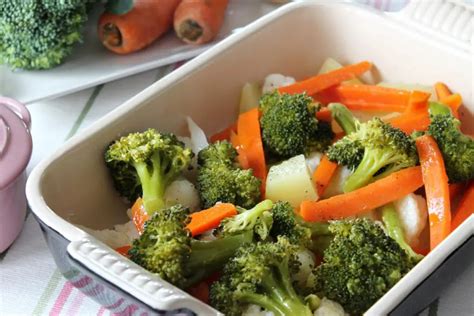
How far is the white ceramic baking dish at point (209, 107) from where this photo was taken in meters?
1.13

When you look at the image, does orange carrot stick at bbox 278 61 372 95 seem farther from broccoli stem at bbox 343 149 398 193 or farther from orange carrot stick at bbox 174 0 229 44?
orange carrot stick at bbox 174 0 229 44

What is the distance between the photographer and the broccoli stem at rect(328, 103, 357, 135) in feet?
5.13

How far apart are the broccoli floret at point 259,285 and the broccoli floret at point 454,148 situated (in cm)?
39

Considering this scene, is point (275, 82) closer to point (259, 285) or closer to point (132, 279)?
point (259, 285)

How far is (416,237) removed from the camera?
1.39 meters

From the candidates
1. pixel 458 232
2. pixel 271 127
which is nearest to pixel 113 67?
pixel 271 127

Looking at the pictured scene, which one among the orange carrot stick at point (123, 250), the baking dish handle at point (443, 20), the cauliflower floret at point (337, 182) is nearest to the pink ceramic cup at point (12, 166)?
the orange carrot stick at point (123, 250)

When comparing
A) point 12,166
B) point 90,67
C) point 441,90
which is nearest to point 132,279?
point 12,166

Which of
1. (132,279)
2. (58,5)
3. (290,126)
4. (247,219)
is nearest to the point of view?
(132,279)

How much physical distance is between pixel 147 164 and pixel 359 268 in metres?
→ 0.43

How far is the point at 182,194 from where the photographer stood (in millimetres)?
1451

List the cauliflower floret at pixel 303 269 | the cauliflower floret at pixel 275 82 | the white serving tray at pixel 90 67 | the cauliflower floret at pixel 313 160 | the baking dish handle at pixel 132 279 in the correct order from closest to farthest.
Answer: the baking dish handle at pixel 132 279, the cauliflower floret at pixel 303 269, the cauliflower floret at pixel 313 160, the cauliflower floret at pixel 275 82, the white serving tray at pixel 90 67

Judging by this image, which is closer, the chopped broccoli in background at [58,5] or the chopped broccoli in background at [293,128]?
the chopped broccoli in background at [293,128]

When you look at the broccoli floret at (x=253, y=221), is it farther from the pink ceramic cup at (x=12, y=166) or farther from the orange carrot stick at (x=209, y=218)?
the pink ceramic cup at (x=12, y=166)
